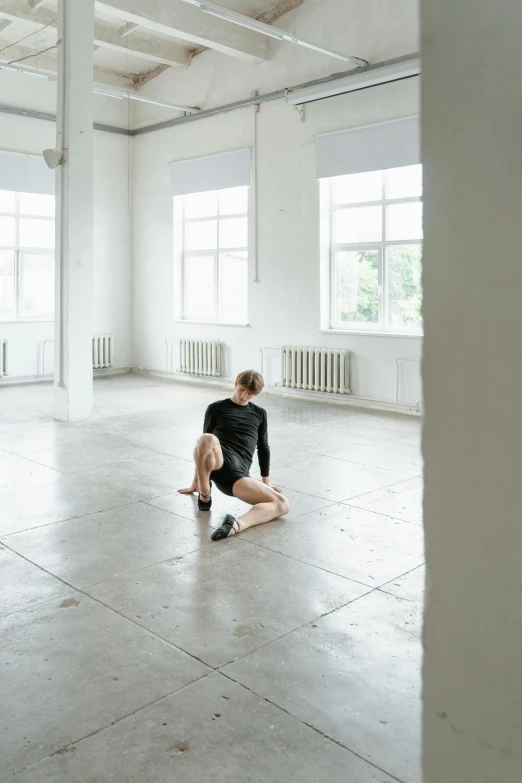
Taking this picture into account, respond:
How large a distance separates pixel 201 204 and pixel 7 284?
10.3ft

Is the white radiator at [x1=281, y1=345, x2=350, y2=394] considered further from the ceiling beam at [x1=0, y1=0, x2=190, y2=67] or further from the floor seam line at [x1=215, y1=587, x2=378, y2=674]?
the floor seam line at [x1=215, y1=587, x2=378, y2=674]

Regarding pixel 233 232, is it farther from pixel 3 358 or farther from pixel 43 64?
pixel 3 358

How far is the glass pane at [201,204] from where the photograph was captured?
34.7 ft

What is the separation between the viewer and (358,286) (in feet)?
28.9

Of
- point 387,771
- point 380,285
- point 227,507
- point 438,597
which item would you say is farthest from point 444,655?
point 380,285

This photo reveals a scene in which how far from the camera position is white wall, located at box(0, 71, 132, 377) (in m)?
10.1

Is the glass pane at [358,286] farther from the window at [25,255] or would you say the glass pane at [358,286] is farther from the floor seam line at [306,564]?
the floor seam line at [306,564]

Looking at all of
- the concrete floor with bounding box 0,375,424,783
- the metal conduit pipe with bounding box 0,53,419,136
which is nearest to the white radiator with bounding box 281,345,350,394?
the metal conduit pipe with bounding box 0,53,419,136

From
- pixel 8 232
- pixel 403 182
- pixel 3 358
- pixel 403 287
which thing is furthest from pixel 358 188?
pixel 3 358

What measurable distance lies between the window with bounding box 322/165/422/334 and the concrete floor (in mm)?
3395

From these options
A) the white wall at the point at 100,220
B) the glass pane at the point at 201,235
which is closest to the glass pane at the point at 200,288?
the glass pane at the point at 201,235

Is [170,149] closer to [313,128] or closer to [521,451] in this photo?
[313,128]

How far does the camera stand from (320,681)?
2412 mm

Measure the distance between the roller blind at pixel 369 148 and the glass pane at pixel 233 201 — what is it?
1.63 metres
